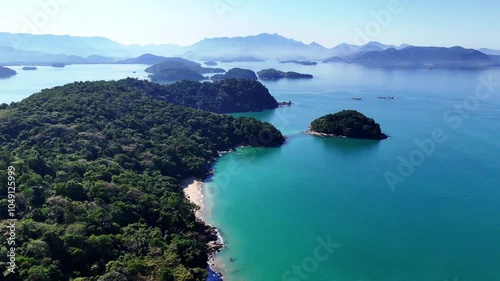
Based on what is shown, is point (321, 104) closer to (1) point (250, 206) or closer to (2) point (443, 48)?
(1) point (250, 206)

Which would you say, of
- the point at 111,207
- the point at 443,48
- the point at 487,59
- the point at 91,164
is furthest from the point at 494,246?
the point at 443,48

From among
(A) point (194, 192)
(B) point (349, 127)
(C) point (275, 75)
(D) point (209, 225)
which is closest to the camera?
(D) point (209, 225)

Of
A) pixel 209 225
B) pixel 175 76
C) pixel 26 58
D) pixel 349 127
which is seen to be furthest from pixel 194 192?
pixel 26 58

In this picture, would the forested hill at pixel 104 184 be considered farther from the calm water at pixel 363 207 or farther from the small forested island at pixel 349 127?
the small forested island at pixel 349 127

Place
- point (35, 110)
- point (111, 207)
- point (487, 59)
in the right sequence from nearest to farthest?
1. point (111, 207)
2. point (35, 110)
3. point (487, 59)

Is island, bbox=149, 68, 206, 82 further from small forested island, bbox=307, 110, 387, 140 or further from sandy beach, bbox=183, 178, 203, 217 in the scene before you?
sandy beach, bbox=183, 178, 203, 217

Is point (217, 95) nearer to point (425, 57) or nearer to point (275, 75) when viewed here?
point (275, 75)
